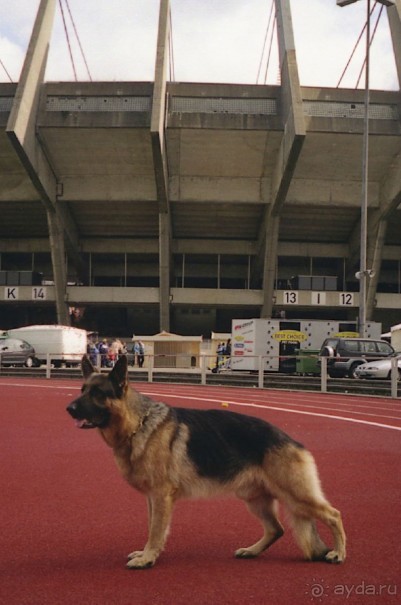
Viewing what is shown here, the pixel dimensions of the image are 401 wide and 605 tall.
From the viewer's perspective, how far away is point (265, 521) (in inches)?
148

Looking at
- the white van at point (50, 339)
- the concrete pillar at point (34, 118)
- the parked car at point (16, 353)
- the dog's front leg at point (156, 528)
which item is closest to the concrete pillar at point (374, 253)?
the white van at point (50, 339)

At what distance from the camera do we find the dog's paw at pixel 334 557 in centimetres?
355

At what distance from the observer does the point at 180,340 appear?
3466cm

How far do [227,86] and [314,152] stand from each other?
6.73 meters

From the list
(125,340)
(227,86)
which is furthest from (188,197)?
(125,340)

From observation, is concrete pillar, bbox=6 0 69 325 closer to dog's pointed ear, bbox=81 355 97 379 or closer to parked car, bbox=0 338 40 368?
parked car, bbox=0 338 40 368

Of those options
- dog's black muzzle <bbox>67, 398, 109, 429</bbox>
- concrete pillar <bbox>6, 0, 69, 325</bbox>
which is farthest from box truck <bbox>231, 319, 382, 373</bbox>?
dog's black muzzle <bbox>67, 398, 109, 429</bbox>

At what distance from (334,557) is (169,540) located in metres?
1.23

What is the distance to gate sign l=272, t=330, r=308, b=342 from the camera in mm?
26703

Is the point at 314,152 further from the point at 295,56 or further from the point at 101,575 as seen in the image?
the point at 101,575

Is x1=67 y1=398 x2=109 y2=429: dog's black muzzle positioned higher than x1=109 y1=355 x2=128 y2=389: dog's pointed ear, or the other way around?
x1=109 y1=355 x2=128 y2=389: dog's pointed ear

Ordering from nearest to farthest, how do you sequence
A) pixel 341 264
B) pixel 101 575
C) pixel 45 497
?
pixel 101 575 → pixel 45 497 → pixel 341 264

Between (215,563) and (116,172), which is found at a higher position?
(116,172)

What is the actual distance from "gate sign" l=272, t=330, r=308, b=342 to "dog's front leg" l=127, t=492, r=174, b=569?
2353 centimetres
